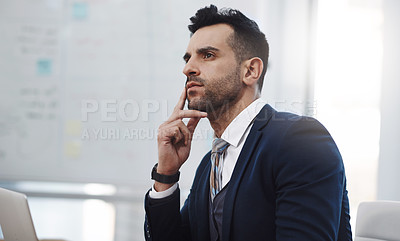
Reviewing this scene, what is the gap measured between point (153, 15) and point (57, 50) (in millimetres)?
736

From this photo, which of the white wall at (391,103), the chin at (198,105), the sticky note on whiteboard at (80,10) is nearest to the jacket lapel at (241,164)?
the chin at (198,105)

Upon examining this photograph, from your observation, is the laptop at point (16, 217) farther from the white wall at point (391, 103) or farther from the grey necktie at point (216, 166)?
the white wall at point (391, 103)

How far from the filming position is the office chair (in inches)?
54.4

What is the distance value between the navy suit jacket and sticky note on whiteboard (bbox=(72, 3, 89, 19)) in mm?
1759

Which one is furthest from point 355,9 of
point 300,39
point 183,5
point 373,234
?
point 373,234

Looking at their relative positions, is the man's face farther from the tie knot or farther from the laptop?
the laptop

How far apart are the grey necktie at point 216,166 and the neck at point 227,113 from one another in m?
0.07

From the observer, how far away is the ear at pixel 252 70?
4.83 ft

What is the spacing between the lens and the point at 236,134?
140 centimetres

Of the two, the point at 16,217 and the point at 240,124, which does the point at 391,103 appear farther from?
the point at 16,217

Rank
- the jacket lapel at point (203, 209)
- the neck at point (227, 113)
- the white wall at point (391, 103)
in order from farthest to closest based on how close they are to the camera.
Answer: the white wall at point (391, 103) < the neck at point (227, 113) < the jacket lapel at point (203, 209)

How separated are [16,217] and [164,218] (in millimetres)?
539

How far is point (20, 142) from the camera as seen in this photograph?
2.66 meters

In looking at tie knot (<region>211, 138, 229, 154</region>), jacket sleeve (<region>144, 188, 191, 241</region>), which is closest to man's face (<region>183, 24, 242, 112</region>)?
tie knot (<region>211, 138, 229, 154</region>)
